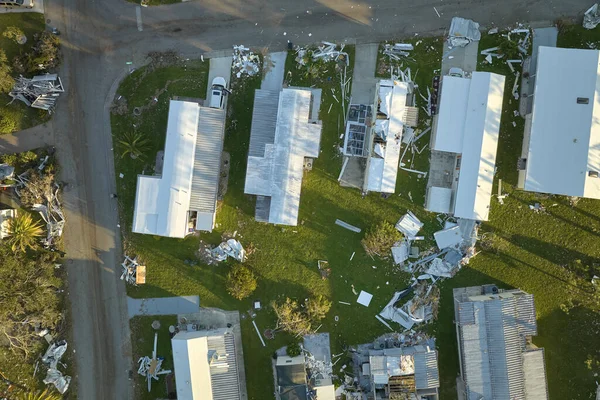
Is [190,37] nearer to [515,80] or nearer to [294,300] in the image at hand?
[294,300]

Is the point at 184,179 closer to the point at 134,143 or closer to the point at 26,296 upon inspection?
the point at 134,143

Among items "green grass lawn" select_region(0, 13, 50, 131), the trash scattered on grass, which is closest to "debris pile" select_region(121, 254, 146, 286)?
"green grass lawn" select_region(0, 13, 50, 131)

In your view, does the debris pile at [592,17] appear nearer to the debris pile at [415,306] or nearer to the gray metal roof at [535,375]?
the debris pile at [415,306]

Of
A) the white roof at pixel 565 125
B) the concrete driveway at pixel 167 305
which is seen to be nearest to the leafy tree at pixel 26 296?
the concrete driveway at pixel 167 305

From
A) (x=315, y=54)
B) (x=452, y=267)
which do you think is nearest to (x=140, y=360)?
(x=452, y=267)

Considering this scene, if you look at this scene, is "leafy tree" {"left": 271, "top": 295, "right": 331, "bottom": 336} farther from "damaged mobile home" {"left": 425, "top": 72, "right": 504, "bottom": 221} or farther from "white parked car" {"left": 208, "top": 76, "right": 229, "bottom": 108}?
"white parked car" {"left": 208, "top": 76, "right": 229, "bottom": 108}

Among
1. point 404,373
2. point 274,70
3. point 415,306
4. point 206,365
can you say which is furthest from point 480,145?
point 206,365
